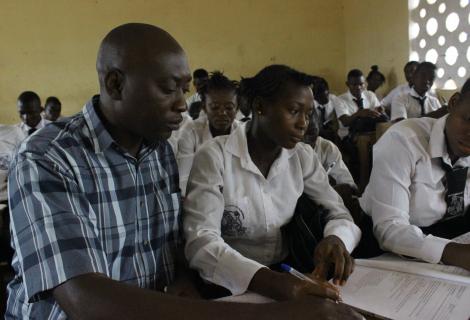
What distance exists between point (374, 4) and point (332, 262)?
603 cm

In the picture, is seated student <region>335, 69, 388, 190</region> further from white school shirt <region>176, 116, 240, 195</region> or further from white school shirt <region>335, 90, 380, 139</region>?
white school shirt <region>176, 116, 240, 195</region>

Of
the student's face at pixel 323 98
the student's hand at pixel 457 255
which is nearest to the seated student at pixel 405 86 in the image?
the student's face at pixel 323 98

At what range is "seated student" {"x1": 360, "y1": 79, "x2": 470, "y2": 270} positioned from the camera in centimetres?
133

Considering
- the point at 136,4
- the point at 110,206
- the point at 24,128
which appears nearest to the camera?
the point at 110,206

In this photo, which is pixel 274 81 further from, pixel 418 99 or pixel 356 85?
pixel 356 85

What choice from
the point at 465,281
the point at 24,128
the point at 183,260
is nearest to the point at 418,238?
the point at 465,281

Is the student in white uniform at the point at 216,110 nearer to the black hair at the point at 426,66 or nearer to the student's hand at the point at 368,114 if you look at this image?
the student's hand at the point at 368,114

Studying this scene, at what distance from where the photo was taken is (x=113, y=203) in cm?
98

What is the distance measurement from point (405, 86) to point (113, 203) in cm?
541


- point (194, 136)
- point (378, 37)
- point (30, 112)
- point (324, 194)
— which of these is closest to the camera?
point (324, 194)

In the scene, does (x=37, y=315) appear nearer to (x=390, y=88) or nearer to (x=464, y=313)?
(x=464, y=313)

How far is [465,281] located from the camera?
3.36 feet

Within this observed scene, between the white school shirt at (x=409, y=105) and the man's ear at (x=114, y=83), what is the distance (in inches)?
187

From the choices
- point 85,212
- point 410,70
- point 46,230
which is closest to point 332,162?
point 85,212
